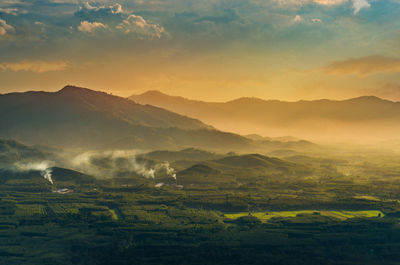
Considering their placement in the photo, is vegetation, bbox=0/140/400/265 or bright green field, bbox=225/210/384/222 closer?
vegetation, bbox=0/140/400/265

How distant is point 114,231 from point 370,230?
75.3m

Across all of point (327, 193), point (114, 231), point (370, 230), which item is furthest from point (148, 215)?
point (327, 193)

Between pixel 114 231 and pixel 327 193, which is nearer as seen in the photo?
pixel 114 231

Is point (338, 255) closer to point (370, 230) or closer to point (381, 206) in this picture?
point (370, 230)

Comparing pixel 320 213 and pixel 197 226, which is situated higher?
pixel 320 213

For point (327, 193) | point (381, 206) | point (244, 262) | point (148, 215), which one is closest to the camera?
point (244, 262)

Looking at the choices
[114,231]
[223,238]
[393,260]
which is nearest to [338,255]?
[393,260]

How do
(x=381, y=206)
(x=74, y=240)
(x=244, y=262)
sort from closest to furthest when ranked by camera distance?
(x=244, y=262), (x=74, y=240), (x=381, y=206)

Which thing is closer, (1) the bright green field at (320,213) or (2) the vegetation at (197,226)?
(2) the vegetation at (197,226)

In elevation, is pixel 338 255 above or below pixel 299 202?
below

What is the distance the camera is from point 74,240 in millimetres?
107312

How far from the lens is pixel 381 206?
14788cm

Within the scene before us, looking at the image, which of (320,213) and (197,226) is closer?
(197,226)

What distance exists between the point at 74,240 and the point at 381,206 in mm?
110311
